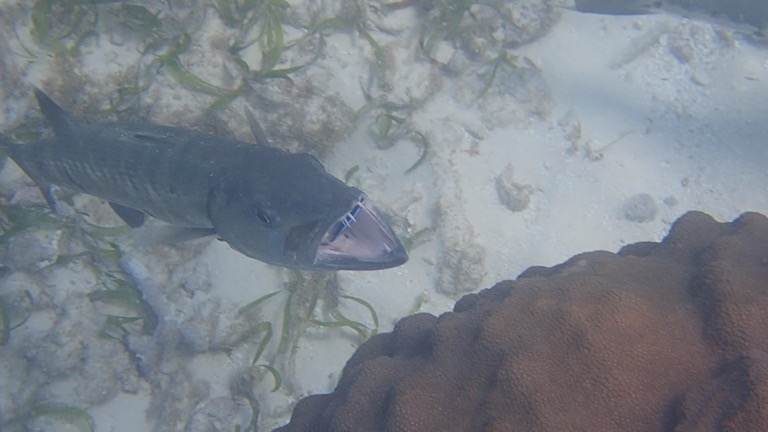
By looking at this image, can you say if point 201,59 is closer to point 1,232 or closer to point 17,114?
point 17,114

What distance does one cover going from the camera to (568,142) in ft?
23.1

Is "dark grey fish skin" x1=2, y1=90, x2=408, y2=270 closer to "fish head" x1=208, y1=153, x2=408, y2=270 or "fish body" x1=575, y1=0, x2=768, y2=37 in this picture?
"fish head" x1=208, y1=153, x2=408, y2=270

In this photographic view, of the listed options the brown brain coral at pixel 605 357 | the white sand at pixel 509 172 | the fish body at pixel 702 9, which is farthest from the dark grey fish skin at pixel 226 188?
the fish body at pixel 702 9

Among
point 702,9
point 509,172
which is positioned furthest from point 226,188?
point 702,9

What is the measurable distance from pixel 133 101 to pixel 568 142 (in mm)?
5483

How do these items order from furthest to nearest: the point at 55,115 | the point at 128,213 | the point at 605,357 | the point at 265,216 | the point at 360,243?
the point at 128,213
the point at 55,115
the point at 265,216
the point at 360,243
the point at 605,357

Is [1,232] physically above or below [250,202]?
below

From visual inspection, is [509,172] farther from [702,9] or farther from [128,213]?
[128,213]

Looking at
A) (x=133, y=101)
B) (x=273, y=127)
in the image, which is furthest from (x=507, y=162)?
(x=133, y=101)

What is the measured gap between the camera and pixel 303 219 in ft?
10.1

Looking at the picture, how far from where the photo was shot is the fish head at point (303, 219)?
299 centimetres

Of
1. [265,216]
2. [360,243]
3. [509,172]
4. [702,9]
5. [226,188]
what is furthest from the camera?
[702,9]

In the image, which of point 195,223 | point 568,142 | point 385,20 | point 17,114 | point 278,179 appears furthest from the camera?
point 568,142

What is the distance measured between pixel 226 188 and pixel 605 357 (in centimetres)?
256
